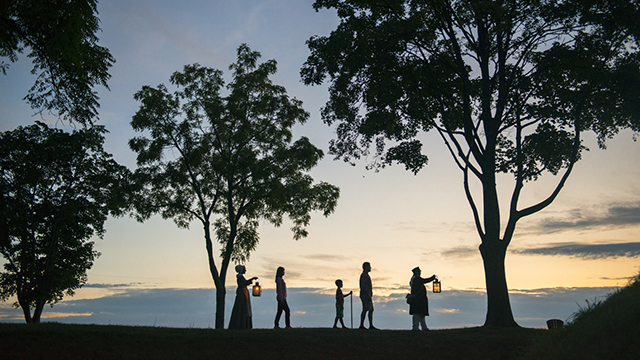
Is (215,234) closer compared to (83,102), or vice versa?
(83,102)

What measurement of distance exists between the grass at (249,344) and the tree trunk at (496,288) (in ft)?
6.90

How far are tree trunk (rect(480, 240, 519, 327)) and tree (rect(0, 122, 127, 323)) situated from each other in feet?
68.3

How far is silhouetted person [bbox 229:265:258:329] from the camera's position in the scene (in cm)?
1583

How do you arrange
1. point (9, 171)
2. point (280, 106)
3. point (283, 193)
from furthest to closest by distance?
point (9, 171) < point (280, 106) < point (283, 193)

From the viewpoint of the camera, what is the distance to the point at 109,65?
51.2 ft

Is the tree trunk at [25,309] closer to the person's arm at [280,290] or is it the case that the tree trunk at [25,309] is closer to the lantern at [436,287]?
the person's arm at [280,290]

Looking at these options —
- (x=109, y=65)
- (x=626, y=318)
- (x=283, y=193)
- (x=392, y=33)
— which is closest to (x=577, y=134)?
(x=392, y=33)

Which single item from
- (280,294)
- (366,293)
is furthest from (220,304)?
(366,293)

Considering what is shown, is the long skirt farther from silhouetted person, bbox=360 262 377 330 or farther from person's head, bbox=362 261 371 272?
person's head, bbox=362 261 371 272

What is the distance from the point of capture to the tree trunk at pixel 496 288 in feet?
51.2

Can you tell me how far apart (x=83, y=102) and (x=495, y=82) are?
15460 millimetres

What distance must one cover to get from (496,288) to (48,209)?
2730 centimetres

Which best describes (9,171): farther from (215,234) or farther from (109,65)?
(109,65)

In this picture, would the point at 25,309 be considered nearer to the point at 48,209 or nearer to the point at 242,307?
the point at 48,209
